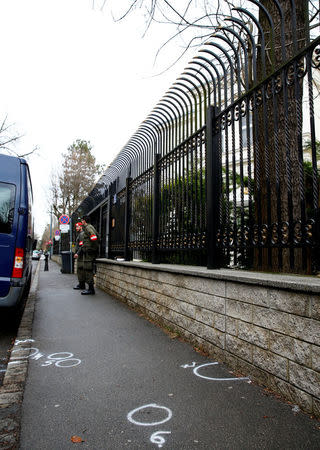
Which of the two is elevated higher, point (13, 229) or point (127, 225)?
point (127, 225)

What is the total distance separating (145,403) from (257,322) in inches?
43.3

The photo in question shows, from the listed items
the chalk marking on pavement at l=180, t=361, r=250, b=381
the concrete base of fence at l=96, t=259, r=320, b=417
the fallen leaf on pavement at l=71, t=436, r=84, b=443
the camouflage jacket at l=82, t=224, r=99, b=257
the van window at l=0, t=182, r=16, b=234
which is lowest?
the fallen leaf on pavement at l=71, t=436, r=84, b=443

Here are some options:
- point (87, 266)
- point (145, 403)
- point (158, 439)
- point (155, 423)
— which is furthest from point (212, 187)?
point (87, 266)

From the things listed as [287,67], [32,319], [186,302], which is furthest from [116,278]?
[287,67]

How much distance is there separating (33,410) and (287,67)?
3.46m

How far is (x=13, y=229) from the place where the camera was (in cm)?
550

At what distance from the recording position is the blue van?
5.28 meters

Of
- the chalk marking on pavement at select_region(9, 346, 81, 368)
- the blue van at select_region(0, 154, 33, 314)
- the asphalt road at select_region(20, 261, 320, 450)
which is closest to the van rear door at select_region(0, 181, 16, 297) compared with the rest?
the blue van at select_region(0, 154, 33, 314)

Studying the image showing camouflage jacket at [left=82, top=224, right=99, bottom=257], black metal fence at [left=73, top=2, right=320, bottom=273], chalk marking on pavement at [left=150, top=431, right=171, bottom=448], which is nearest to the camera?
chalk marking on pavement at [left=150, top=431, right=171, bottom=448]

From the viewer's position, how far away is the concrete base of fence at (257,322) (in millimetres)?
2344

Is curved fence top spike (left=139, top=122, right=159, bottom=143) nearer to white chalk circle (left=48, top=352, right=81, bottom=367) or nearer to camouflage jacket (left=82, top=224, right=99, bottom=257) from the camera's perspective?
camouflage jacket (left=82, top=224, right=99, bottom=257)

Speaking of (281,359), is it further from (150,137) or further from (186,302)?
(150,137)

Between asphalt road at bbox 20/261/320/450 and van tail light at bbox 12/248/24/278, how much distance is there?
1303mm

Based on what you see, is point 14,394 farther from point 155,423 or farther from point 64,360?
point 155,423
